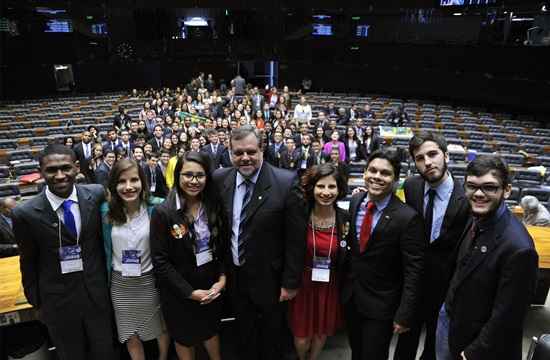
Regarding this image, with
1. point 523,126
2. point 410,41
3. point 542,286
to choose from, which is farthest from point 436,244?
point 410,41

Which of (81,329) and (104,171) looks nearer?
(81,329)

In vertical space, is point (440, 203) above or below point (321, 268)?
above

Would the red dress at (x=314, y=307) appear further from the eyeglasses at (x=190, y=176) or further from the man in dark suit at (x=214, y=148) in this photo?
the man in dark suit at (x=214, y=148)

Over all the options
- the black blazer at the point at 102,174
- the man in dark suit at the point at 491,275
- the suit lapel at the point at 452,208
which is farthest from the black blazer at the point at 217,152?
the man in dark suit at the point at 491,275

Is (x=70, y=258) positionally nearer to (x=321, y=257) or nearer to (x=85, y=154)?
(x=321, y=257)

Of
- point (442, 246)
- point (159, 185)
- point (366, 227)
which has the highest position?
point (366, 227)

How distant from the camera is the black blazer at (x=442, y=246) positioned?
2.21 m

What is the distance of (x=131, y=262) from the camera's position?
2.24m

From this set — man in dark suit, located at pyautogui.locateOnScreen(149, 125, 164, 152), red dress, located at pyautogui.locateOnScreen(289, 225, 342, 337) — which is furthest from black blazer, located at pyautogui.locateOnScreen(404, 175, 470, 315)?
man in dark suit, located at pyautogui.locateOnScreen(149, 125, 164, 152)

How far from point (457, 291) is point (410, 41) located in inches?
785

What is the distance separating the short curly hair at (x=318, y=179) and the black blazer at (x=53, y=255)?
1.26 metres

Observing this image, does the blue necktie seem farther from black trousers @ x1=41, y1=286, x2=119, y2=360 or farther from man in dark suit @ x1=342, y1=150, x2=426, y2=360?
man in dark suit @ x1=342, y1=150, x2=426, y2=360

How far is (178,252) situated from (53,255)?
699mm

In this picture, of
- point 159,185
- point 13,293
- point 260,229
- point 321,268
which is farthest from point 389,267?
→ point 159,185
